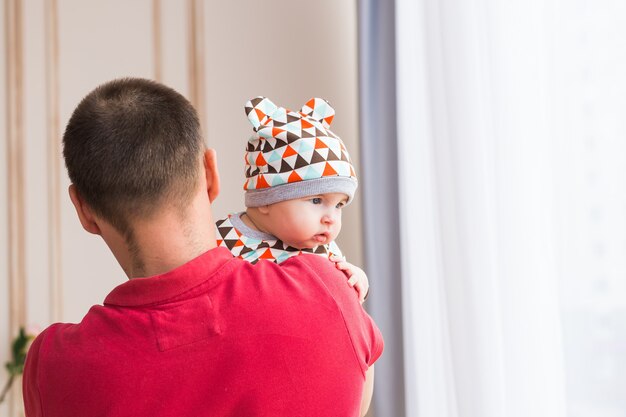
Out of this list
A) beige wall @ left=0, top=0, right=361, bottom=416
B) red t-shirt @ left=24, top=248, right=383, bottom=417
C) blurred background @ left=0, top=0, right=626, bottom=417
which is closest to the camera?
red t-shirt @ left=24, top=248, right=383, bottom=417

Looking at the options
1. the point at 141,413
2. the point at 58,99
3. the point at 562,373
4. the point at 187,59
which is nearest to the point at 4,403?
the point at 58,99

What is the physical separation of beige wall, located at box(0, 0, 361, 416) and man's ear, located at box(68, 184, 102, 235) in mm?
2029

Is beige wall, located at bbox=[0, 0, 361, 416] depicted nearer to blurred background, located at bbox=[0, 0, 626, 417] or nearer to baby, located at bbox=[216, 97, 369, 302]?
blurred background, located at bbox=[0, 0, 626, 417]

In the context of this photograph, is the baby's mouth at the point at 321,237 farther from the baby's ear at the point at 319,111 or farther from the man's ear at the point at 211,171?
the man's ear at the point at 211,171

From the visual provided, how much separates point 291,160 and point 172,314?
50cm

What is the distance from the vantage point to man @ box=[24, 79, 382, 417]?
2.75ft

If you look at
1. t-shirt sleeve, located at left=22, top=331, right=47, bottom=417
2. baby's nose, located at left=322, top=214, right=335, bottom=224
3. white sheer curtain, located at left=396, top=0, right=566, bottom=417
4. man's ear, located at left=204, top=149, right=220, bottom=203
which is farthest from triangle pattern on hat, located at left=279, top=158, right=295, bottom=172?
white sheer curtain, located at left=396, top=0, right=566, bottom=417

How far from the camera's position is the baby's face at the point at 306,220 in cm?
131

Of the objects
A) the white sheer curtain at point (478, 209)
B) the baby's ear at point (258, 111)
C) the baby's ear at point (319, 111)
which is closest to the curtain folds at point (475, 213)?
the white sheer curtain at point (478, 209)

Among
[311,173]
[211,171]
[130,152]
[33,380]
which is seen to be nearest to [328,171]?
[311,173]

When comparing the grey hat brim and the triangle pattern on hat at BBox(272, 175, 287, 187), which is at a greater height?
the triangle pattern on hat at BBox(272, 175, 287, 187)

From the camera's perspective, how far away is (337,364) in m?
0.88

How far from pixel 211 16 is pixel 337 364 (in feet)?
7.84

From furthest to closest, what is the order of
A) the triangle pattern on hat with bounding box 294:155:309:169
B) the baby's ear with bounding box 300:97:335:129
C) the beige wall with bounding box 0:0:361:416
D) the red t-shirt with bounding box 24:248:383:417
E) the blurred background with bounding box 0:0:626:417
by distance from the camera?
1. the beige wall with bounding box 0:0:361:416
2. the blurred background with bounding box 0:0:626:417
3. the baby's ear with bounding box 300:97:335:129
4. the triangle pattern on hat with bounding box 294:155:309:169
5. the red t-shirt with bounding box 24:248:383:417
